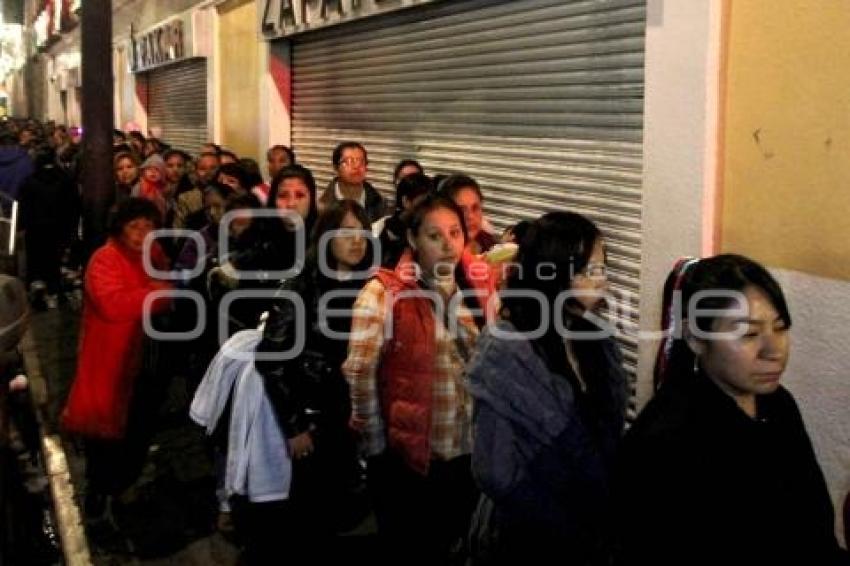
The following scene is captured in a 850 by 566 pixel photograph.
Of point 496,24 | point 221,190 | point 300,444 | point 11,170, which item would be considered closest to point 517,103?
point 496,24

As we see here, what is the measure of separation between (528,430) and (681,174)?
240 centimetres

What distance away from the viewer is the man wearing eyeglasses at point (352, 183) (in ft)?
23.0

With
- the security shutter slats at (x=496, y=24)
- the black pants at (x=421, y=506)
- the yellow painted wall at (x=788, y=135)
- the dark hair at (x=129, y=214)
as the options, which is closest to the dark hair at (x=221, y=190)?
the dark hair at (x=129, y=214)

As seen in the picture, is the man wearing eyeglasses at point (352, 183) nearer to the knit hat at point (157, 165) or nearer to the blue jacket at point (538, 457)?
the knit hat at point (157, 165)

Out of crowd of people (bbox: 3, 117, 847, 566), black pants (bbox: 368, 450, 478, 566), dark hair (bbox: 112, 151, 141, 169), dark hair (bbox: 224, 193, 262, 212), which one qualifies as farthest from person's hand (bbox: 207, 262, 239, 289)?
dark hair (bbox: 112, 151, 141, 169)

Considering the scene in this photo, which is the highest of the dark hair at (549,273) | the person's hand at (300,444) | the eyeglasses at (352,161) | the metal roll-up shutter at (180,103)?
the metal roll-up shutter at (180,103)

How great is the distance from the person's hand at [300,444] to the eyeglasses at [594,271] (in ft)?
5.64

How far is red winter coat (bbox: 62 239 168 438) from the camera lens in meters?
4.78

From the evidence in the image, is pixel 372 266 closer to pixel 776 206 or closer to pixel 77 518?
pixel 776 206

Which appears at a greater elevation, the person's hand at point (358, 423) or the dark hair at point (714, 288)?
the dark hair at point (714, 288)

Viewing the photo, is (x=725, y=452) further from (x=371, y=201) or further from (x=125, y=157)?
(x=125, y=157)

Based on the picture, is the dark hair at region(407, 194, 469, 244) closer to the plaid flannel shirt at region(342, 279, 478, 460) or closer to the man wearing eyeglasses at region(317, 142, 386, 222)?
the plaid flannel shirt at region(342, 279, 478, 460)

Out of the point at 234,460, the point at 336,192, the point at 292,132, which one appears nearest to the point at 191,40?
the point at 292,132

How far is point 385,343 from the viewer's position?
11.5ft
